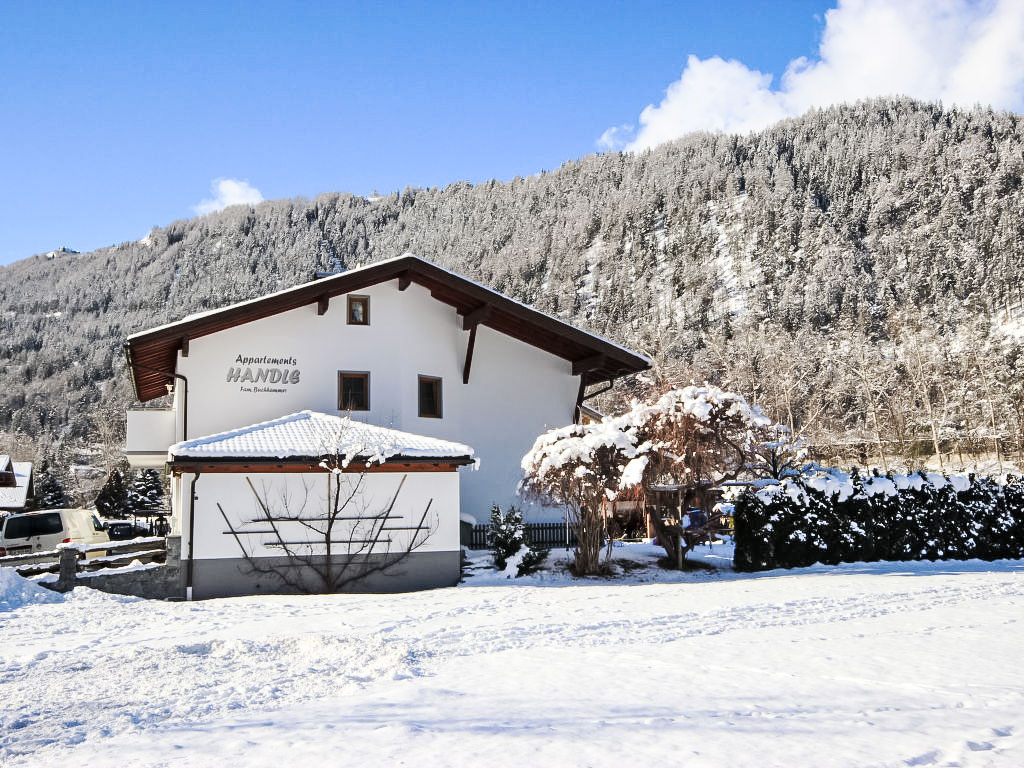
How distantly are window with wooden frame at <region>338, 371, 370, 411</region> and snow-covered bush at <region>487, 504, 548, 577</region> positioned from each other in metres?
5.20

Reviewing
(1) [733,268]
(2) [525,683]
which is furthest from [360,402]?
(1) [733,268]

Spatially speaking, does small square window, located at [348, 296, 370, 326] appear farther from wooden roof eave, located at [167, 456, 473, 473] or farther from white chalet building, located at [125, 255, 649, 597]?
wooden roof eave, located at [167, 456, 473, 473]

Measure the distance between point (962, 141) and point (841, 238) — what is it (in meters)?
26.9

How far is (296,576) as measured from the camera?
17.4 meters

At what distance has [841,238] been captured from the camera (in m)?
93.6

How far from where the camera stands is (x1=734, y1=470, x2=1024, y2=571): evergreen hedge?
752 inches

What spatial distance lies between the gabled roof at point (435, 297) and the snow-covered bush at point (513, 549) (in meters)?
6.06

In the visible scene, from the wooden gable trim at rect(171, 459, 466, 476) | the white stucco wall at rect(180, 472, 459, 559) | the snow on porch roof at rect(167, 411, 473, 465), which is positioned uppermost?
the snow on porch roof at rect(167, 411, 473, 465)

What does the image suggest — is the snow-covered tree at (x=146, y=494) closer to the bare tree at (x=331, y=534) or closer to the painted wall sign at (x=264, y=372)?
the painted wall sign at (x=264, y=372)

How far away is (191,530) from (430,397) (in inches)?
304

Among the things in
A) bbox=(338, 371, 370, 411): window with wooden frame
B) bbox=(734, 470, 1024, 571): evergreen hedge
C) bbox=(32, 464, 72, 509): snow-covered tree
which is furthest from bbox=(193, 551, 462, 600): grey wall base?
bbox=(32, 464, 72, 509): snow-covered tree

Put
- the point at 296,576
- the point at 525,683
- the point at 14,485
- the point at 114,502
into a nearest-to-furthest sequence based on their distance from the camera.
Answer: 1. the point at 525,683
2. the point at 296,576
3. the point at 114,502
4. the point at 14,485

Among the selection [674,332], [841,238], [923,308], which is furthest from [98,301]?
[923,308]

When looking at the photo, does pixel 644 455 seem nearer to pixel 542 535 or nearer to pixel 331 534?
pixel 542 535
